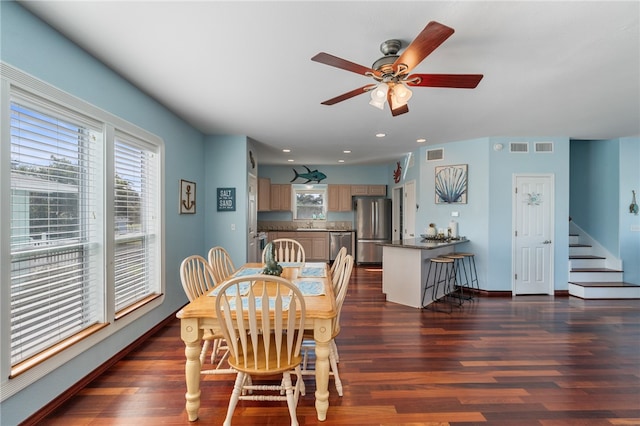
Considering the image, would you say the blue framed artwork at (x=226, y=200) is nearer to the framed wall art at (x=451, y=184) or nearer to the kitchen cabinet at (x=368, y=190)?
the framed wall art at (x=451, y=184)

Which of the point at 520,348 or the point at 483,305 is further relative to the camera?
the point at 483,305

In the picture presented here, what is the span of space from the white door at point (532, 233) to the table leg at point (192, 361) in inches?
191

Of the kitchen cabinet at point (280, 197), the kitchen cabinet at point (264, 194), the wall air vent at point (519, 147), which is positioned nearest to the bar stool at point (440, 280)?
the wall air vent at point (519, 147)

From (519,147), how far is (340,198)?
4127 mm

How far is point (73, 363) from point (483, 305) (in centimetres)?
463

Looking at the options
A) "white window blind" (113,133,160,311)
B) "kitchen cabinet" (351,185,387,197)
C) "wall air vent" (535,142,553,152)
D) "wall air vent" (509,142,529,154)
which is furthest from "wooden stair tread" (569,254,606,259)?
"white window blind" (113,133,160,311)

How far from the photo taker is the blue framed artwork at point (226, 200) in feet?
14.8

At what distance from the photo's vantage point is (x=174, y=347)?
284cm

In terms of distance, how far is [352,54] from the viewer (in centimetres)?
217

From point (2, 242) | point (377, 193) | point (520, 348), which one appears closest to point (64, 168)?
point (2, 242)

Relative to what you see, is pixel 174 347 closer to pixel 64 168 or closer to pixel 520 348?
pixel 64 168

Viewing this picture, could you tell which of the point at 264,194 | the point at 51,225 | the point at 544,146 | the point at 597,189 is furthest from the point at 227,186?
the point at 597,189

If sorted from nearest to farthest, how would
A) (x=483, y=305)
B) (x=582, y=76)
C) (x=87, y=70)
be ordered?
1. (x=87, y=70)
2. (x=582, y=76)
3. (x=483, y=305)

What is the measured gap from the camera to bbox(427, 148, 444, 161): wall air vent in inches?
205
